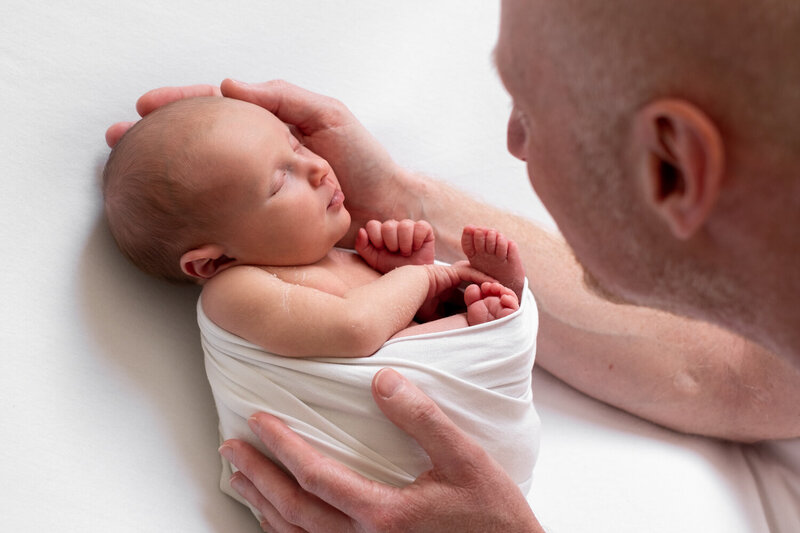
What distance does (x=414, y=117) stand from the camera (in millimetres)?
1741

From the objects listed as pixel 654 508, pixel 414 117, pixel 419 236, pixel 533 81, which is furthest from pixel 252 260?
pixel 654 508

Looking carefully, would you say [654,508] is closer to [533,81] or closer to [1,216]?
[533,81]

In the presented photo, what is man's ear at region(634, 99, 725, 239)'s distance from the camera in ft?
2.41

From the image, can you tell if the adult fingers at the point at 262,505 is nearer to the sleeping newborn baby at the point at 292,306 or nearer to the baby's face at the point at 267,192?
the sleeping newborn baby at the point at 292,306

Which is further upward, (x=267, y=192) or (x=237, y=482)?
(x=267, y=192)

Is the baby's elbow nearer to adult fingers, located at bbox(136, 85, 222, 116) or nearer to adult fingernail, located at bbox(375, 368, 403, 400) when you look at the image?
adult fingernail, located at bbox(375, 368, 403, 400)

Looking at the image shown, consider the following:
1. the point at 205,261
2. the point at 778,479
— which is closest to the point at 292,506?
the point at 205,261

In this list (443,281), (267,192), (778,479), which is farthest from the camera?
(778,479)

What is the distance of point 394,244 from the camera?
135 cm

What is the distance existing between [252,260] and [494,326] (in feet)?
1.26

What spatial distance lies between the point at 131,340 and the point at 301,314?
34cm

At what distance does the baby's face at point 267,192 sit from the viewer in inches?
45.3

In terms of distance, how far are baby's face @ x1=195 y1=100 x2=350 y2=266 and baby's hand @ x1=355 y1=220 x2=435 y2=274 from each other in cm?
9

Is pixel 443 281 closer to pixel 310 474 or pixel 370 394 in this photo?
pixel 370 394
